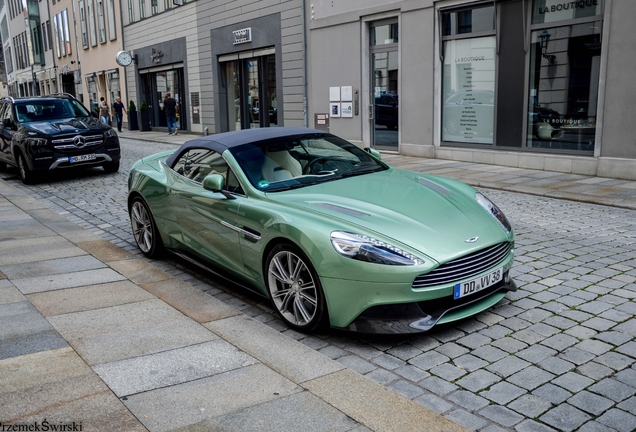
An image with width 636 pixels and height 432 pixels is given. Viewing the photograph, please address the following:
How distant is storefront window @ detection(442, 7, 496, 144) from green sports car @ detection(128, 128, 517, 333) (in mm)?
8824

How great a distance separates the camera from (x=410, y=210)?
4.50 metres

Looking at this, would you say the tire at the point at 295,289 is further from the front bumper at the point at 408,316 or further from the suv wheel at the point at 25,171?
the suv wheel at the point at 25,171

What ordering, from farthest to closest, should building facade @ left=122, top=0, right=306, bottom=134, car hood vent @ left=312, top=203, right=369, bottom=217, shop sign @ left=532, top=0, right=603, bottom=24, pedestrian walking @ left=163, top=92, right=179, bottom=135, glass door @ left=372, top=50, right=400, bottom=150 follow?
pedestrian walking @ left=163, top=92, right=179, bottom=135
building facade @ left=122, top=0, right=306, bottom=134
glass door @ left=372, top=50, right=400, bottom=150
shop sign @ left=532, top=0, right=603, bottom=24
car hood vent @ left=312, top=203, right=369, bottom=217

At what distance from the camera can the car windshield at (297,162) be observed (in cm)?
516

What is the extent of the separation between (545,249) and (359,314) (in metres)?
3.25

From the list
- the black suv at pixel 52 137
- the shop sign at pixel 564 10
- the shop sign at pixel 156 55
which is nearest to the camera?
the shop sign at pixel 564 10

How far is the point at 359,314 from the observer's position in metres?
4.03

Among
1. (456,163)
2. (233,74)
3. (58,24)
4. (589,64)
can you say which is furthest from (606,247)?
(58,24)

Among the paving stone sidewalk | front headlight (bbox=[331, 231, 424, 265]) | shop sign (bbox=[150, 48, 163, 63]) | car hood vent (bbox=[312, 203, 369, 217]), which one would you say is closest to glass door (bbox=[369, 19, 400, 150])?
the paving stone sidewalk

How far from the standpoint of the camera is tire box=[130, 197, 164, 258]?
657cm

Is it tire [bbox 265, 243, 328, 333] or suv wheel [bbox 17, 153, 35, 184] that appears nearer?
tire [bbox 265, 243, 328, 333]

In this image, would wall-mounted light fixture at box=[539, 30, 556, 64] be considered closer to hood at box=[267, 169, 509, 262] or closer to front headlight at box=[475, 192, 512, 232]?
hood at box=[267, 169, 509, 262]

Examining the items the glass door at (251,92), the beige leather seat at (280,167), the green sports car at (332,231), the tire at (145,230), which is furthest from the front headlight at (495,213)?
the glass door at (251,92)

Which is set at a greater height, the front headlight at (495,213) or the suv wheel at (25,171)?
the front headlight at (495,213)
